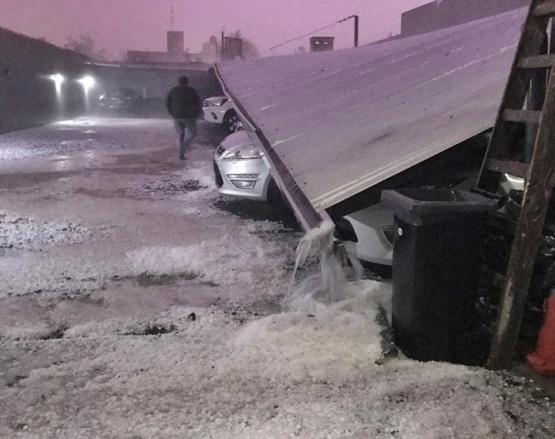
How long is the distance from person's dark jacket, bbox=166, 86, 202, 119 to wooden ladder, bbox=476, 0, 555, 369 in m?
10.2

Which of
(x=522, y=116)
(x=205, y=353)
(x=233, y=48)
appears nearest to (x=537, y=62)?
(x=522, y=116)

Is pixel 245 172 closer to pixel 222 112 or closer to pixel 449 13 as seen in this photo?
pixel 449 13

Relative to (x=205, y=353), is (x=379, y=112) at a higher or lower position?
higher

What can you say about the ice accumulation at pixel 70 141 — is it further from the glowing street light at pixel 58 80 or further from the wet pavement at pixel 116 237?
the glowing street light at pixel 58 80

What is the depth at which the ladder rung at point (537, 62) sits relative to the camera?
3.50 m

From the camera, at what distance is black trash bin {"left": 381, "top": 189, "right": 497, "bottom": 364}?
3.39 metres

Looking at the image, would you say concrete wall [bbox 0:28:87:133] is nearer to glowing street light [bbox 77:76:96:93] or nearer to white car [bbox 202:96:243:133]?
glowing street light [bbox 77:76:96:93]

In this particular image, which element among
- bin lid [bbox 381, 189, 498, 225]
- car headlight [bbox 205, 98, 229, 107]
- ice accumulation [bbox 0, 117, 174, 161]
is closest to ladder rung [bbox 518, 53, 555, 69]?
bin lid [bbox 381, 189, 498, 225]

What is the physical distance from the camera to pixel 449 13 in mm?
17594

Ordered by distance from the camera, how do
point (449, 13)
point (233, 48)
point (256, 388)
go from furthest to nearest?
point (233, 48), point (449, 13), point (256, 388)

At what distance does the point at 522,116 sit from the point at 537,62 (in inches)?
14.1

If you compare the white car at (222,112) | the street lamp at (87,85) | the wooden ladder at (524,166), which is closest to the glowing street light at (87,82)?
the street lamp at (87,85)

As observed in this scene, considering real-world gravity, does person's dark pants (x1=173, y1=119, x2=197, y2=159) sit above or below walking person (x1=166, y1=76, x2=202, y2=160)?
below

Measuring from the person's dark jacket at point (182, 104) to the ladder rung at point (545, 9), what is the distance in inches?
405
